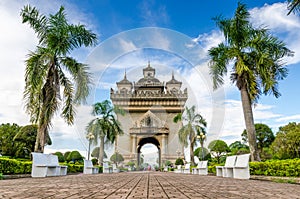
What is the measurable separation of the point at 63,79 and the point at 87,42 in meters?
1.94

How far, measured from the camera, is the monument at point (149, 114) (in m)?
41.3

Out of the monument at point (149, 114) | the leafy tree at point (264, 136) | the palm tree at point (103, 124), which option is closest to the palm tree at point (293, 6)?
the palm tree at point (103, 124)

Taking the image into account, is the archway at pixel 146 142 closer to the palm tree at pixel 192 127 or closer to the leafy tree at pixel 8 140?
the palm tree at pixel 192 127

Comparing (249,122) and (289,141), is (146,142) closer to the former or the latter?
(289,141)

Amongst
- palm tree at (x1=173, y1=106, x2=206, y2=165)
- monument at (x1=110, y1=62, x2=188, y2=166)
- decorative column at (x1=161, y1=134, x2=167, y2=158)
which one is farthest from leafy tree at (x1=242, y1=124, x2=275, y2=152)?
palm tree at (x1=173, y1=106, x2=206, y2=165)

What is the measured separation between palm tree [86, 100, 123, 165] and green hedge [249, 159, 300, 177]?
1424cm

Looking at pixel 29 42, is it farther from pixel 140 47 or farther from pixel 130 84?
pixel 130 84

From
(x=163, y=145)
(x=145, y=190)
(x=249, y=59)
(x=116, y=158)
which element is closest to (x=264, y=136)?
(x=163, y=145)

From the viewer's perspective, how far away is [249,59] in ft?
35.1

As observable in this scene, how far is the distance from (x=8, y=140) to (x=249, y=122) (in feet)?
101

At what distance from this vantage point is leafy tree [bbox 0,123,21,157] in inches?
1214

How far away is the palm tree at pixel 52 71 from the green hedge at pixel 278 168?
7034 mm

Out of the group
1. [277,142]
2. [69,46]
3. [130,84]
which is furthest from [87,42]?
[130,84]

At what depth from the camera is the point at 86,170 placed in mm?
13883
